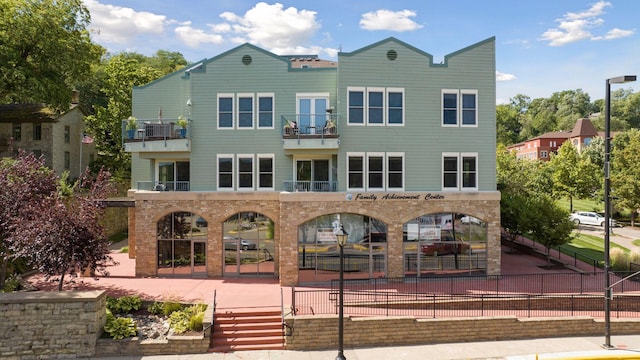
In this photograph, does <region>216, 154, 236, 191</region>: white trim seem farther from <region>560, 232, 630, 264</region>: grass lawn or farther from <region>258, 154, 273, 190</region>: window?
<region>560, 232, 630, 264</region>: grass lawn

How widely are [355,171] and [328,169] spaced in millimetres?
1785

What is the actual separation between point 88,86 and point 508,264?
1823 inches

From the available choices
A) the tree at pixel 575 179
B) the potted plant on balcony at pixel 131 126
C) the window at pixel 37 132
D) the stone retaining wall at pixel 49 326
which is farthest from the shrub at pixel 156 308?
the tree at pixel 575 179

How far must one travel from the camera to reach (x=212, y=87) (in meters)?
21.5

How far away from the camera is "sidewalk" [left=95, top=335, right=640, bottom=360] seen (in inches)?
541

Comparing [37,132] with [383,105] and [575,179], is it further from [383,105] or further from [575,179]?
[575,179]

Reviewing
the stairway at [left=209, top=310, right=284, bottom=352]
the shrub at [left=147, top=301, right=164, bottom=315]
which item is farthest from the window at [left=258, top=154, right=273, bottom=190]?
the shrub at [left=147, top=301, right=164, bottom=315]

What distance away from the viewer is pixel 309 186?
21469mm

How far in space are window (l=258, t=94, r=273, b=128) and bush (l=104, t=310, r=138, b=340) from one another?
1099 cm

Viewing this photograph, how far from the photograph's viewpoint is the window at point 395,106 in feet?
68.5

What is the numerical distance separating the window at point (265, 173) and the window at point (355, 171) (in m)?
4.06

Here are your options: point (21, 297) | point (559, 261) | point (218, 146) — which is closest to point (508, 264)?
point (559, 261)

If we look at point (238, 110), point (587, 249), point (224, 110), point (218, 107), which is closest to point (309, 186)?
point (238, 110)

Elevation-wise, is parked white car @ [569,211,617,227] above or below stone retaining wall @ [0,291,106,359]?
above
